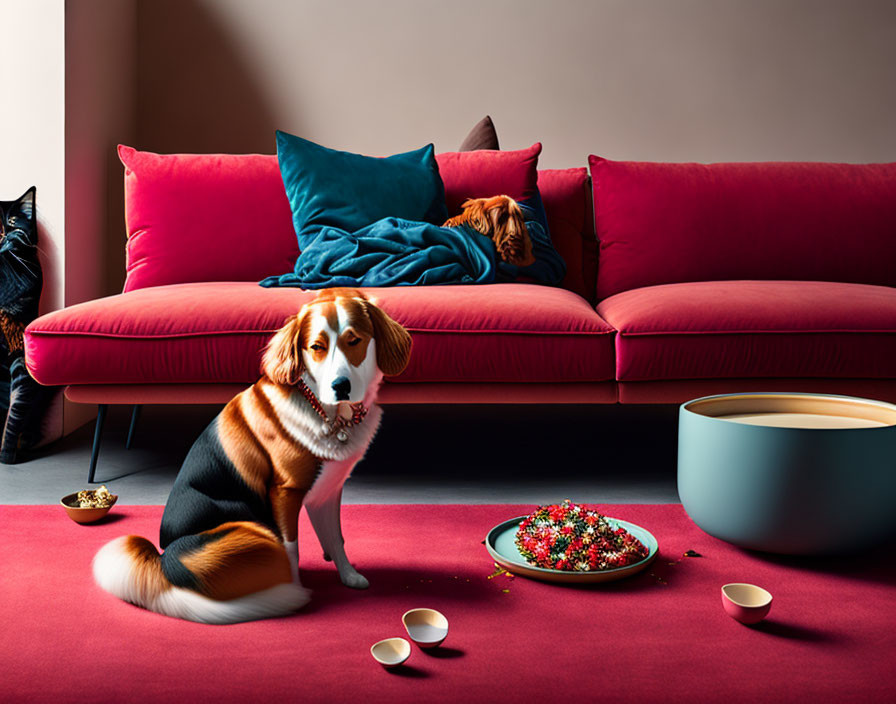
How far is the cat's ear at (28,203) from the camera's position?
2.44 m

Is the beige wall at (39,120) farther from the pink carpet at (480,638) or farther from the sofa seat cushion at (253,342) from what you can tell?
the pink carpet at (480,638)

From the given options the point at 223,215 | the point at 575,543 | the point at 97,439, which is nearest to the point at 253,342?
the point at 97,439

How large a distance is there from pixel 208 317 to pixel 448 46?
1880mm

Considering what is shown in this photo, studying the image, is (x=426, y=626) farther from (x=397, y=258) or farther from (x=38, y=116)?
(x=38, y=116)

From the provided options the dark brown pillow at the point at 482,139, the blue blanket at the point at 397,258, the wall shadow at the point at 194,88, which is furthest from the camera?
the wall shadow at the point at 194,88

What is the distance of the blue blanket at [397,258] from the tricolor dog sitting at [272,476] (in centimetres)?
113

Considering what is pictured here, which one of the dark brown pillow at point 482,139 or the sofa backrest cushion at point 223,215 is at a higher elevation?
the dark brown pillow at point 482,139

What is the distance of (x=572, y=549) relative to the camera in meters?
1.10

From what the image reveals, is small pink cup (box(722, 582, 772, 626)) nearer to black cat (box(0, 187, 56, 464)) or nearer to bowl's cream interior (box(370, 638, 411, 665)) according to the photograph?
bowl's cream interior (box(370, 638, 411, 665))

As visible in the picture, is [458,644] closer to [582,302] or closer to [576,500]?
[576,500]

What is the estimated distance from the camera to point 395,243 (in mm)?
2232

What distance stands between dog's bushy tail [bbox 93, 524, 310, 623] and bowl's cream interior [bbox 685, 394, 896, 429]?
67 cm

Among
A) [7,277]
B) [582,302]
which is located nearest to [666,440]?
[582,302]

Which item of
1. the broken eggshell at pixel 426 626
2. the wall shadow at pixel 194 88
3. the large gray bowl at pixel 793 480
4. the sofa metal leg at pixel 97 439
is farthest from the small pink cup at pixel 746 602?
the wall shadow at pixel 194 88
